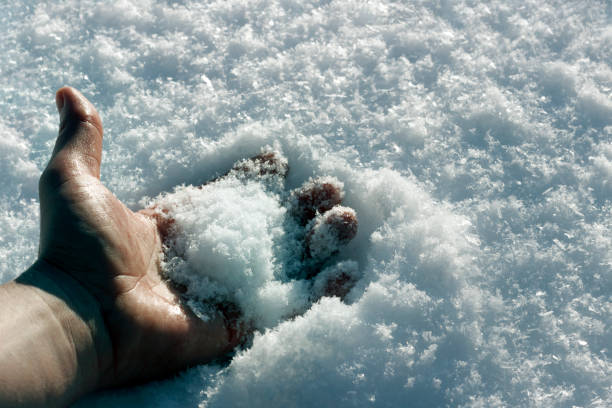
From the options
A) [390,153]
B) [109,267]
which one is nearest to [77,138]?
[109,267]

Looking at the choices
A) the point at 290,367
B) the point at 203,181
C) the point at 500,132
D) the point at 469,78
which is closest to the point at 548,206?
the point at 500,132

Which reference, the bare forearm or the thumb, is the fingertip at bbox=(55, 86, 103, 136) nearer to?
the thumb

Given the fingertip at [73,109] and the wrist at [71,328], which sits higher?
the fingertip at [73,109]

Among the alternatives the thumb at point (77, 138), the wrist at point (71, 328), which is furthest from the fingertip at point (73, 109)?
the wrist at point (71, 328)

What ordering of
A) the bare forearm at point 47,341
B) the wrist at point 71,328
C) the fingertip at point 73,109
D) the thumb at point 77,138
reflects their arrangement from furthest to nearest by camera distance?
1. the fingertip at point 73,109
2. the thumb at point 77,138
3. the wrist at point 71,328
4. the bare forearm at point 47,341

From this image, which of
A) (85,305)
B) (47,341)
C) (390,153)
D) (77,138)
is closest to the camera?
(47,341)

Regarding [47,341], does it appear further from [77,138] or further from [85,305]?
[77,138]

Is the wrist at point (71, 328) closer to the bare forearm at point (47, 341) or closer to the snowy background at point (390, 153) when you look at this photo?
the bare forearm at point (47, 341)
